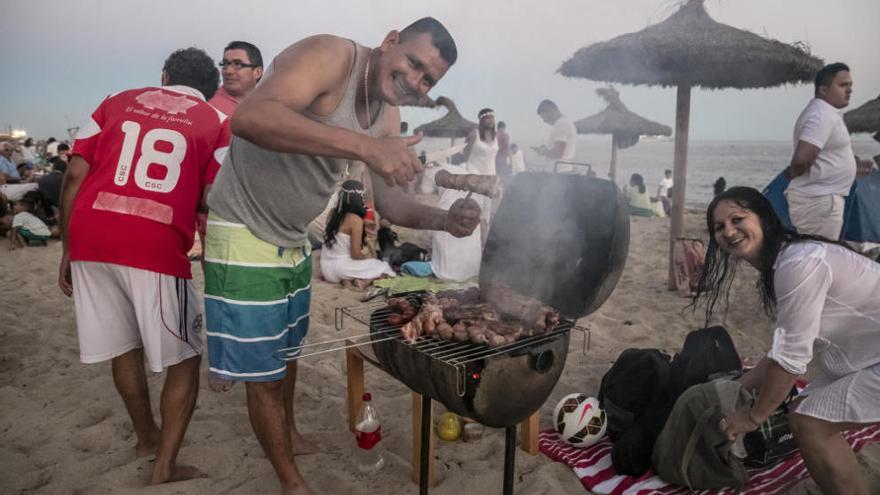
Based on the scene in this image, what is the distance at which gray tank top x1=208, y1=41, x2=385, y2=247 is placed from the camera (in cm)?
230

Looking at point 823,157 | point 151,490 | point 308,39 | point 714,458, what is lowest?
point 151,490

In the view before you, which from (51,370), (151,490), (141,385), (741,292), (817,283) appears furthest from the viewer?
(741,292)

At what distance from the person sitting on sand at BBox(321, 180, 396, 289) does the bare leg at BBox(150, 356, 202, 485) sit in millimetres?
4006

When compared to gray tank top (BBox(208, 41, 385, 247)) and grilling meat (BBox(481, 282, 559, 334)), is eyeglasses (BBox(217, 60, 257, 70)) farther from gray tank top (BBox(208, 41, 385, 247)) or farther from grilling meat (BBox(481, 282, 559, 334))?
grilling meat (BBox(481, 282, 559, 334))

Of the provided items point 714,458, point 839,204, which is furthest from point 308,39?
point 839,204

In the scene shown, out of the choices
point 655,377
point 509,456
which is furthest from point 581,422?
point 509,456

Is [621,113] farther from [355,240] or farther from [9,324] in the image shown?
[9,324]

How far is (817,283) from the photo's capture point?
240 cm

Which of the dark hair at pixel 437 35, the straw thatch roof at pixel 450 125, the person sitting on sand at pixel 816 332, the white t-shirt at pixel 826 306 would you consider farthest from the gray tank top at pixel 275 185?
the straw thatch roof at pixel 450 125

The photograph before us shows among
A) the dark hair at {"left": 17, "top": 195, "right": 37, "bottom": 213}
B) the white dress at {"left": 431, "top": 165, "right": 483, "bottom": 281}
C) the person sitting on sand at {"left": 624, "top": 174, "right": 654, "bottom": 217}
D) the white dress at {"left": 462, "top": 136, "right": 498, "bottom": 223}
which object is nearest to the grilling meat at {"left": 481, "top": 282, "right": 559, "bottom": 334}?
the white dress at {"left": 431, "top": 165, "right": 483, "bottom": 281}

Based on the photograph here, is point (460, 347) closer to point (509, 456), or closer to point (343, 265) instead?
point (509, 456)

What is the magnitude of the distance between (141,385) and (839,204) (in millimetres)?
6100

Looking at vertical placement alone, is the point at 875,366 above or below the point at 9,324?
above

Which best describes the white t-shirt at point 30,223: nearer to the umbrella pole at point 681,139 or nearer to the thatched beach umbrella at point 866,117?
the umbrella pole at point 681,139
